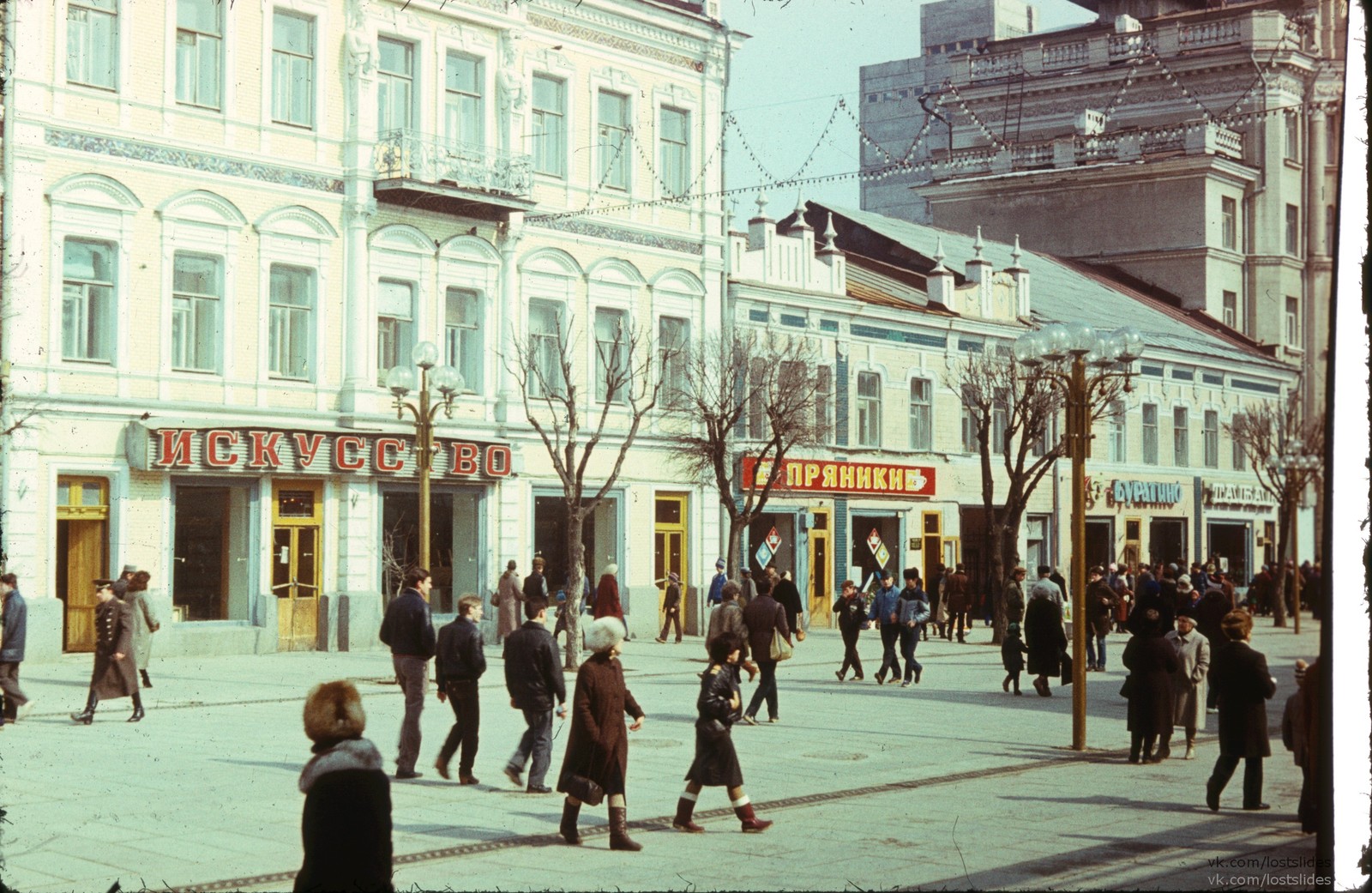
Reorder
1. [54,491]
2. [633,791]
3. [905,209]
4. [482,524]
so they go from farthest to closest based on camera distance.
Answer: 1. [905,209]
2. [482,524]
3. [54,491]
4. [633,791]

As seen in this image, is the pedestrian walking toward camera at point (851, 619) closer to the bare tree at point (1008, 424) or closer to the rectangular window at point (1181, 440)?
the bare tree at point (1008, 424)

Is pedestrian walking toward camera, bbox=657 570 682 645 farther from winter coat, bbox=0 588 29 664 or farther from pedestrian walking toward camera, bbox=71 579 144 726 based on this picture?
winter coat, bbox=0 588 29 664

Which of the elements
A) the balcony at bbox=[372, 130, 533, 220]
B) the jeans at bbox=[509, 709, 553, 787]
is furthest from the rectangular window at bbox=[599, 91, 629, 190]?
the jeans at bbox=[509, 709, 553, 787]

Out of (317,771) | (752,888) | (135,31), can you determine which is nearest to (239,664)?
(135,31)

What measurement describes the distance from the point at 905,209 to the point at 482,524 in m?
29.8

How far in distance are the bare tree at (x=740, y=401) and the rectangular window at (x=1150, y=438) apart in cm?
1334

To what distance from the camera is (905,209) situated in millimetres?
58344

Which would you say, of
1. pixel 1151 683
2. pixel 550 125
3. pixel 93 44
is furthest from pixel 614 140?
pixel 1151 683

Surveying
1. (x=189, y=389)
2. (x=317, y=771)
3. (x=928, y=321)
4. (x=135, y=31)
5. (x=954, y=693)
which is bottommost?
(x=954, y=693)

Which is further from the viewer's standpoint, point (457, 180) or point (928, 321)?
point (928, 321)

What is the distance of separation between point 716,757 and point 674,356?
23.2 metres

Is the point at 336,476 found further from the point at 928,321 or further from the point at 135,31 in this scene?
the point at 928,321

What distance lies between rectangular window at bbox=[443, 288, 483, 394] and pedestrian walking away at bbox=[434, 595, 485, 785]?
17539 millimetres

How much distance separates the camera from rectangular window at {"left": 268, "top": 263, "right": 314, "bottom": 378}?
2889 centimetres
